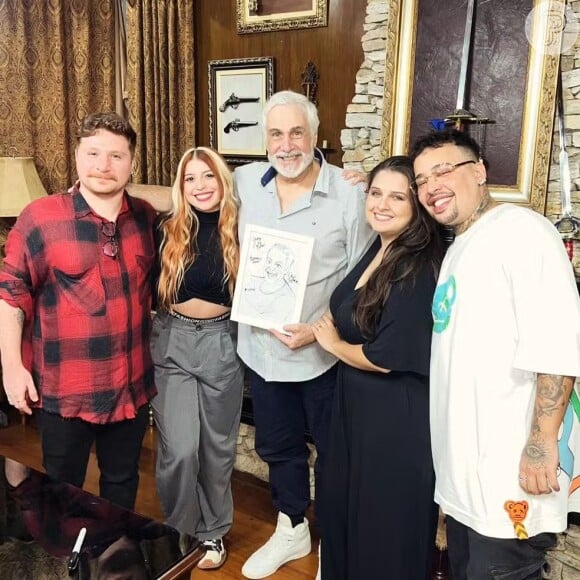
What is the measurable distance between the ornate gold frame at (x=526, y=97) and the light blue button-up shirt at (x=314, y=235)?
Result: 0.79m

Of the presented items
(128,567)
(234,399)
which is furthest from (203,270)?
(128,567)

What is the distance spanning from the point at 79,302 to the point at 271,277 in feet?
2.02

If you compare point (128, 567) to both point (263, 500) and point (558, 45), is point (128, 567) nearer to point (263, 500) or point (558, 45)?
point (263, 500)

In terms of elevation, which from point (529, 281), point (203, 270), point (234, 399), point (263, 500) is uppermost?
point (529, 281)

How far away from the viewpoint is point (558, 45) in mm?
2508

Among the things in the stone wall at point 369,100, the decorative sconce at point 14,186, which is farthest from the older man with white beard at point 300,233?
the decorative sconce at point 14,186

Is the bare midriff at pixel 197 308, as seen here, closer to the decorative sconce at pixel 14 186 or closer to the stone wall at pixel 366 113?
the stone wall at pixel 366 113

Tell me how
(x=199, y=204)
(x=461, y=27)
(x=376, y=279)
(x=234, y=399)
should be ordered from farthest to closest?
(x=461, y=27) → (x=234, y=399) → (x=199, y=204) → (x=376, y=279)

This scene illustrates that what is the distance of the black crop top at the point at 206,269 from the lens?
2.21 meters

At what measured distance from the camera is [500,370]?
58.4 inches

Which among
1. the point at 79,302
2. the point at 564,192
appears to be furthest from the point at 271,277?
the point at 564,192

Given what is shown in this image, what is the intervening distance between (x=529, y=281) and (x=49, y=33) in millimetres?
3341

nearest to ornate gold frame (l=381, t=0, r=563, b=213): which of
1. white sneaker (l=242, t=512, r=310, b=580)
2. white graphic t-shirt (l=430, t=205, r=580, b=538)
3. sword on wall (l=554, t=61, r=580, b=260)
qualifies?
sword on wall (l=554, t=61, r=580, b=260)

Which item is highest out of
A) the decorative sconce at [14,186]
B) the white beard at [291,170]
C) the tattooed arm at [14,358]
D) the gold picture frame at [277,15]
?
the gold picture frame at [277,15]
